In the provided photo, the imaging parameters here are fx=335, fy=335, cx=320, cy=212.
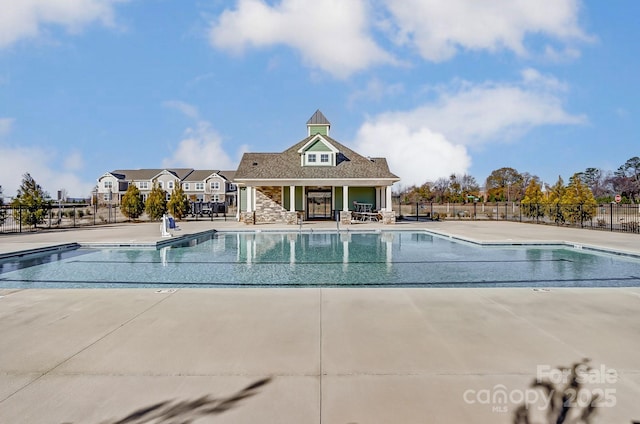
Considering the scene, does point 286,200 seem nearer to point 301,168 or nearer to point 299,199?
point 299,199

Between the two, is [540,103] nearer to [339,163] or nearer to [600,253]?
[339,163]

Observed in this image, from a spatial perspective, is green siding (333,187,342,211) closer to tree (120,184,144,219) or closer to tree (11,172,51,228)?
tree (120,184,144,219)

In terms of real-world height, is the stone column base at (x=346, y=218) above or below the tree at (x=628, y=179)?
below

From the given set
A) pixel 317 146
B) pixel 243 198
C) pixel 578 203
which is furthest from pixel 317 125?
pixel 578 203

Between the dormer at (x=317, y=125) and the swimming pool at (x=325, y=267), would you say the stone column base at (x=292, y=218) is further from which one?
Answer: the dormer at (x=317, y=125)

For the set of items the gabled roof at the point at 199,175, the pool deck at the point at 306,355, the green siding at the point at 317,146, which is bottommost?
the pool deck at the point at 306,355

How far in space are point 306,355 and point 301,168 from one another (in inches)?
829

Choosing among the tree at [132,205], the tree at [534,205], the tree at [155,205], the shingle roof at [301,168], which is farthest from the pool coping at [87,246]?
the tree at [534,205]

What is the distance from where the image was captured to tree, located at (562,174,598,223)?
1966cm

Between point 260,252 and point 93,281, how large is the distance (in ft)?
17.3

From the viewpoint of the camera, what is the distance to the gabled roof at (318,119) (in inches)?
1085

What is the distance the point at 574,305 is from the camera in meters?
4.84

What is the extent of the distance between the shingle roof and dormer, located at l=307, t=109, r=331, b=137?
181 centimetres

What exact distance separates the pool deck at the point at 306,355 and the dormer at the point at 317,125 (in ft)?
77.6
